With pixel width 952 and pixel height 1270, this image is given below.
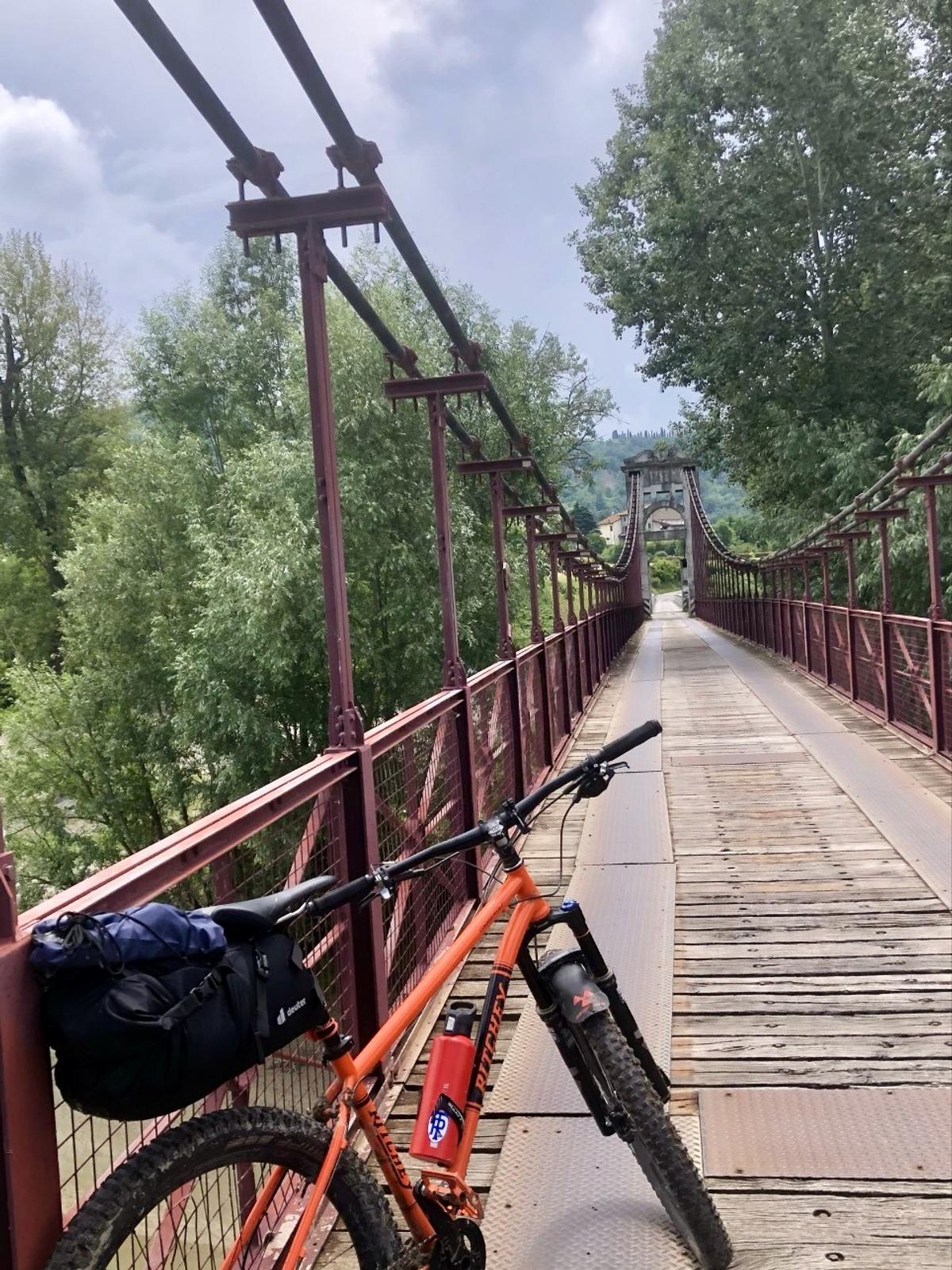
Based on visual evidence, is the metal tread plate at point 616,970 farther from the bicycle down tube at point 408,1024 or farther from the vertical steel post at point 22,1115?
the vertical steel post at point 22,1115

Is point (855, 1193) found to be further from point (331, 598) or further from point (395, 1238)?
point (331, 598)

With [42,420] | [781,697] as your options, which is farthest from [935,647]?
[42,420]

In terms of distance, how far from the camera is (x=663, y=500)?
7275 centimetres

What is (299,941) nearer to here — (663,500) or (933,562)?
(933,562)

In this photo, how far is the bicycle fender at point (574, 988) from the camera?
1567 mm

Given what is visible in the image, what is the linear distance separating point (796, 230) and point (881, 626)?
37.5 feet

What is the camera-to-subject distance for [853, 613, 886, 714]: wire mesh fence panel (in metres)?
7.99

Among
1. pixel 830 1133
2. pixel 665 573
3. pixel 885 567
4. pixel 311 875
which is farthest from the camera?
pixel 665 573

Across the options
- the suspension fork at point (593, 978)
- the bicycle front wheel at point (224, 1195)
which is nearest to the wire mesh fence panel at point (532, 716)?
the suspension fork at point (593, 978)

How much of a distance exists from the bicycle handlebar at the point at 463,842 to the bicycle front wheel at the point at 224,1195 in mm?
262

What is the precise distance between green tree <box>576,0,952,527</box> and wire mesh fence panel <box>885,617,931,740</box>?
7140mm

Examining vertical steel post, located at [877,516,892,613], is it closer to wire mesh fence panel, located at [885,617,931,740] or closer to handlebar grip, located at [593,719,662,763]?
wire mesh fence panel, located at [885,617,931,740]

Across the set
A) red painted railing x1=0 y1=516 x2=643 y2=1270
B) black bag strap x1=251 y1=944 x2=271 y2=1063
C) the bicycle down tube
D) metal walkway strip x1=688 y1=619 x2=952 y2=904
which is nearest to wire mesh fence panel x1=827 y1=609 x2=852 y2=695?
metal walkway strip x1=688 y1=619 x2=952 y2=904

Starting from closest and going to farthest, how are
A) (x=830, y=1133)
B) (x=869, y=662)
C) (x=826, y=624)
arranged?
(x=830, y=1133)
(x=869, y=662)
(x=826, y=624)
